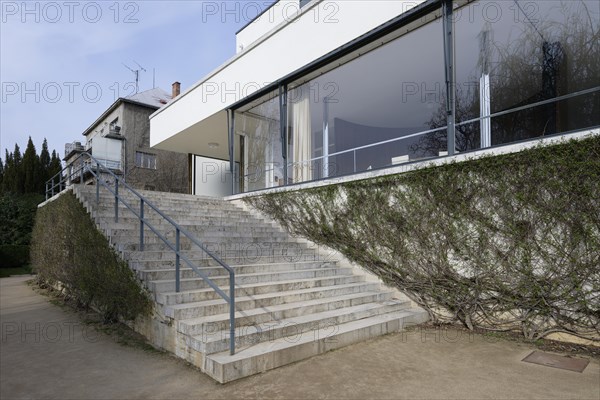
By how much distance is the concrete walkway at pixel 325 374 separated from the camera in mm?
3475

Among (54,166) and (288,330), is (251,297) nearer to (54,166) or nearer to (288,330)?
(288,330)

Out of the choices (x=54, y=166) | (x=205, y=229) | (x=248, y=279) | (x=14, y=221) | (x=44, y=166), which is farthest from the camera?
(x=54, y=166)

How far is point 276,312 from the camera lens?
16.1ft

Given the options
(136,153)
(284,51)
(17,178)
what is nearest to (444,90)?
(284,51)

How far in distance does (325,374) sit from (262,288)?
184 cm

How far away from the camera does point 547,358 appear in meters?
4.37

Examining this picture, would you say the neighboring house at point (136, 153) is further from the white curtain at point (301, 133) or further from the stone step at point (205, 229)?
the stone step at point (205, 229)

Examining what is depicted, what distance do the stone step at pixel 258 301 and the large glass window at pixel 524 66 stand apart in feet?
9.93

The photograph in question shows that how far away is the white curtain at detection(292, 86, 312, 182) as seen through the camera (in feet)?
29.9

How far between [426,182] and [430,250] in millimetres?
1007

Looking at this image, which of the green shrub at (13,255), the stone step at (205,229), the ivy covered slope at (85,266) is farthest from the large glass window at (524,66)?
the green shrub at (13,255)

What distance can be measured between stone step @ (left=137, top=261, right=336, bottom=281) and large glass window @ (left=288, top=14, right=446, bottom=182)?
7.85 ft

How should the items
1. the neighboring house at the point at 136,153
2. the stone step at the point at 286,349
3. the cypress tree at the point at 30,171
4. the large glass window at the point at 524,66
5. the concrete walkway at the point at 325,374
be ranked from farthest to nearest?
the cypress tree at the point at 30,171 → the neighboring house at the point at 136,153 → the large glass window at the point at 524,66 → the stone step at the point at 286,349 → the concrete walkway at the point at 325,374

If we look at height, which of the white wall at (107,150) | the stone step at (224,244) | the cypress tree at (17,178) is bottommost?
the stone step at (224,244)
